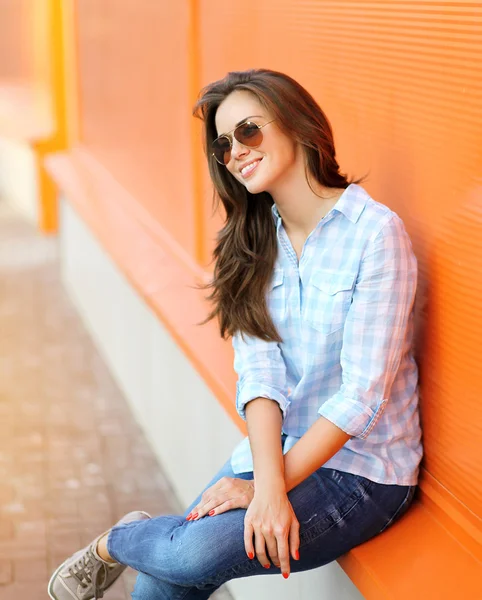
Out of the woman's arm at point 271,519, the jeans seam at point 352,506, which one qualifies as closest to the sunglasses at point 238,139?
the woman's arm at point 271,519

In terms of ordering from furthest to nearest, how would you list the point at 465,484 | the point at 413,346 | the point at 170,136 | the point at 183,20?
the point at 170,136 → the point at 183,20 → the point at 413,346 → the point at 465,484

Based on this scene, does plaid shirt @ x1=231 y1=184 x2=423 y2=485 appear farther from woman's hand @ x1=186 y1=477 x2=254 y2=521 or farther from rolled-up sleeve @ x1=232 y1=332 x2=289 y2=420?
woman's hand @ x1=186 y1=477 x2=254 y2=521

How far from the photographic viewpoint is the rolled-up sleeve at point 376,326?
6.42 feet

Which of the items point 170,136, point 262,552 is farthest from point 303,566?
point 170,136

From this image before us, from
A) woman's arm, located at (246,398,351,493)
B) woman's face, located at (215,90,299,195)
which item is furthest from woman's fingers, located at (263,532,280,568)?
woman's face, located at (215,90,299,195)

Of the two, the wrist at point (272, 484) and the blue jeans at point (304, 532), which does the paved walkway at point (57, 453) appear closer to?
the blue jeans at point (304, 532)

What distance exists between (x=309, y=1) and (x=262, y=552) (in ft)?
5.03

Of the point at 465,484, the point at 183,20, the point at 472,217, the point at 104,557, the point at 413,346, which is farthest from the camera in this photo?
Result: the point at 183,20

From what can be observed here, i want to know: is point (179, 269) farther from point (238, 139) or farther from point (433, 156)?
point (433, 156)

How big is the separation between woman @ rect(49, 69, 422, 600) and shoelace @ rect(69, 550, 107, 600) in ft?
0.62

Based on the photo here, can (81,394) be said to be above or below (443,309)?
below

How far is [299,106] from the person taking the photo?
6.81 feet

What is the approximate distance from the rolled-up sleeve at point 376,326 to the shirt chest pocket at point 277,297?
275 millimetres

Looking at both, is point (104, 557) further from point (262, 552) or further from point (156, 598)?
point (262, 552)
